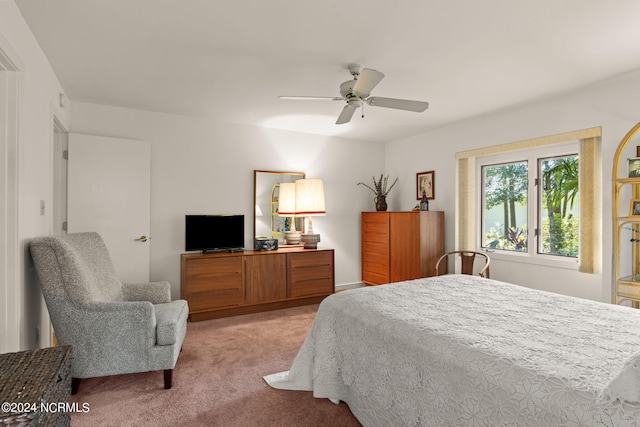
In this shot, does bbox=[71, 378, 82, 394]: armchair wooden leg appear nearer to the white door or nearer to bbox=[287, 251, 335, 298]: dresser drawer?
the white door

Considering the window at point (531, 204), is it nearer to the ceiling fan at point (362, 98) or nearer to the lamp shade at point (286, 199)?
the ceiling fan at point (362, 98)

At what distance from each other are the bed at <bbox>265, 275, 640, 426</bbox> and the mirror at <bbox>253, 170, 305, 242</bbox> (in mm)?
2380

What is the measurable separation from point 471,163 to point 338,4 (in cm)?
304

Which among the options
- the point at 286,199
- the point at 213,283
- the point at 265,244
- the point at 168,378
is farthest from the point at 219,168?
the point at 168,378

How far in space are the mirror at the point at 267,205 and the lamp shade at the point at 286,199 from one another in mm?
93

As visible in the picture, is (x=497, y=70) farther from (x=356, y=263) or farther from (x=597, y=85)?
(x=356, y=263)

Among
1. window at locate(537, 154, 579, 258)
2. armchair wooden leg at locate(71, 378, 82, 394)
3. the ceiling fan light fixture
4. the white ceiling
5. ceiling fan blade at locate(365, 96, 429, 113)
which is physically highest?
the white ceiling

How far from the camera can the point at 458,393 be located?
4.24 feet

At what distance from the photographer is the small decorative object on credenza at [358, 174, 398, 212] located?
5.12 metres

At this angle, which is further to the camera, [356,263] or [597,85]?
[356,263]

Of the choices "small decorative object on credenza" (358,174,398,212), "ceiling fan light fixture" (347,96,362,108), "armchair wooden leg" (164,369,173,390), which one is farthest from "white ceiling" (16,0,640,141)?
"armchair wooden leg" (164,369,173,390)

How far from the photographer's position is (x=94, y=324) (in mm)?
2100

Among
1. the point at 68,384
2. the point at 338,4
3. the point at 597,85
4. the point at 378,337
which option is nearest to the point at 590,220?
the point at 597,85

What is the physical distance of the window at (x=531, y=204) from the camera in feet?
11.3
